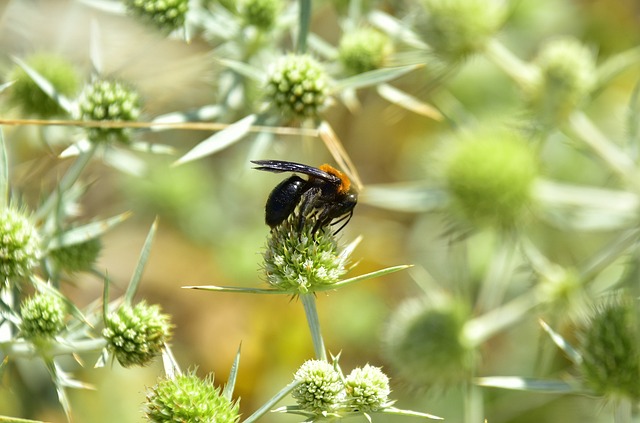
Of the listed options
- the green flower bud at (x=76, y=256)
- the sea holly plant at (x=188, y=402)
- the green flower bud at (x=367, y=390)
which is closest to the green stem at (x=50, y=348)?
the sea holly plant at (x=188, y=402)

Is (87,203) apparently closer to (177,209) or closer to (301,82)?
(177,209)

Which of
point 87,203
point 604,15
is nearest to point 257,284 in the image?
point 87,203

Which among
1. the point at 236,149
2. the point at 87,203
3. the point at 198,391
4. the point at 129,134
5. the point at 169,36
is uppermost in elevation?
the point at 236,149

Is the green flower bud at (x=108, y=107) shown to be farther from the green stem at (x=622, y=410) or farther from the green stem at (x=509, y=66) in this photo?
the green stem at (x=622, y=410)

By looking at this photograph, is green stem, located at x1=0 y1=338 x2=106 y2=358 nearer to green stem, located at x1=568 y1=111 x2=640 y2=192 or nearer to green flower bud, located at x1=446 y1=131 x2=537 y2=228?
green flower bud, located at x1=446 y1=131 x2=537 y2=228

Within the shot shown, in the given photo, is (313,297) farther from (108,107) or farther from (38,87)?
(38,87)
